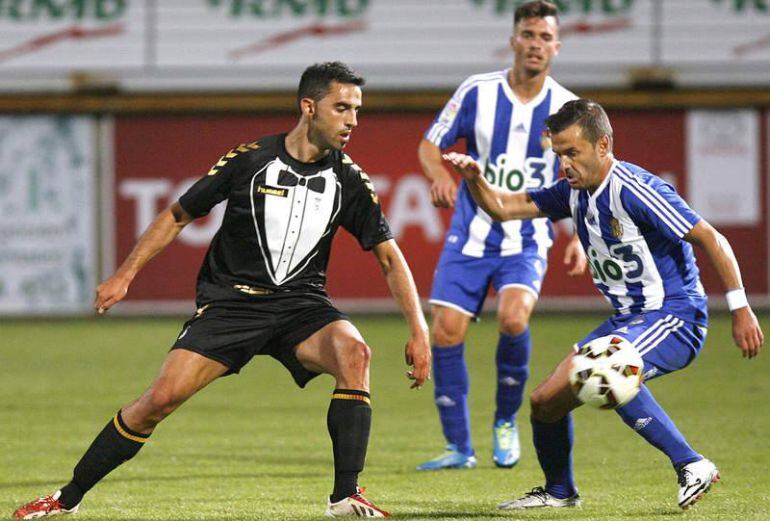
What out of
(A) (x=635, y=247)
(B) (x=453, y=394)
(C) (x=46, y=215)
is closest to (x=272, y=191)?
(A) (x=635, y=247)

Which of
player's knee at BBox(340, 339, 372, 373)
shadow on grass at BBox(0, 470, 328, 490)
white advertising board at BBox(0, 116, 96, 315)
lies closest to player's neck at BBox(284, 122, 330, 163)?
player's knee at BBox(340, 339, 372, 373)

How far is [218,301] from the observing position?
19.7 feet

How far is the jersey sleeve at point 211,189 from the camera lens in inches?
232

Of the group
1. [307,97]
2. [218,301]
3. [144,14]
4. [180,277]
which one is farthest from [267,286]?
[144,14]

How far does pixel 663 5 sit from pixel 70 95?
7.64 metres

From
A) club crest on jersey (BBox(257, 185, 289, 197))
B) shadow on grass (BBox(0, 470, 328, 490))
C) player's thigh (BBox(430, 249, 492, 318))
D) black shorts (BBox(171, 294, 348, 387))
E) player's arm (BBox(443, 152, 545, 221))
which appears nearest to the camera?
black shorts (BBox(171, 294, 348, 387))

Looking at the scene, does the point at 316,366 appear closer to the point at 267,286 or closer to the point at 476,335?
the point at 267,286

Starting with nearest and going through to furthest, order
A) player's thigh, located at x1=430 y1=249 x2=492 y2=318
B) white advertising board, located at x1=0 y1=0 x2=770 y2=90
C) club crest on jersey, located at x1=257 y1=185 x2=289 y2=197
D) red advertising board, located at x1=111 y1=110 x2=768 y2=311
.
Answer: club crest on jersey, located at x1=257 y1=185 x2=289 y2=197, player's thigh, located at x1=430 y1=249 x2=492 y2=318, red advertising board, located at x1=111 y1=110 x2=768 y2=311, white advertising board, located at x1=0 y1=0 x2=770 y2=90

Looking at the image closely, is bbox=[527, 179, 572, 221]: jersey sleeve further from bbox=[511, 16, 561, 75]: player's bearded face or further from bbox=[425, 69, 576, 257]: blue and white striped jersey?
bbox=[511, 16, 561, 75]: player's bearded face

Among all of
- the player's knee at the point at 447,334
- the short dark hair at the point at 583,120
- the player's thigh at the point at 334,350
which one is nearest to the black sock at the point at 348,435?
the player's thigh at the point at 334,350

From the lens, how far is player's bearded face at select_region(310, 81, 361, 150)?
589 cm

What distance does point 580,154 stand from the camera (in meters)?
5.94

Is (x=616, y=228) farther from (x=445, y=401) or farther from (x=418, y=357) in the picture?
(x=445, y=401)

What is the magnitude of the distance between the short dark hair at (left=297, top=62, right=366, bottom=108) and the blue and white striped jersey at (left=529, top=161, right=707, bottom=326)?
3.55 ft
